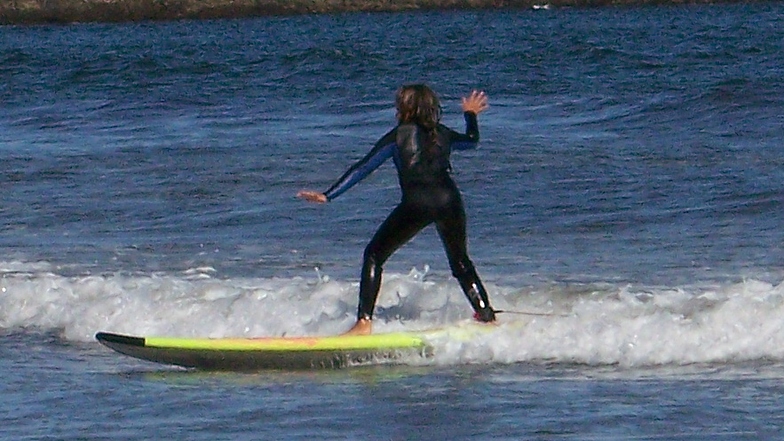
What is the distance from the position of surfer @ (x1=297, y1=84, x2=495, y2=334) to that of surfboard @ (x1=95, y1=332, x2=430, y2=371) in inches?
5.7

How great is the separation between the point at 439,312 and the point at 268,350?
174 cm

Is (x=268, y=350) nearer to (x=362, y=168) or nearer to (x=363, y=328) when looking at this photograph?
(x=363, y=328)

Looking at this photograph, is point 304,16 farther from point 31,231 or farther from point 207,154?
point 31,231

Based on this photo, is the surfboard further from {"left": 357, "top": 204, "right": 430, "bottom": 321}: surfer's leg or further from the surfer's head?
the surfer's head

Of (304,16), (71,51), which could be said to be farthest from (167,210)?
(304,16)

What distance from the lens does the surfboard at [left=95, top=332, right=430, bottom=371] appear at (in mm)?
8383

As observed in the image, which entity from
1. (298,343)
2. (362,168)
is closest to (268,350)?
(298,343)

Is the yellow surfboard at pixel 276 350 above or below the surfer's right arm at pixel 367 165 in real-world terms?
below

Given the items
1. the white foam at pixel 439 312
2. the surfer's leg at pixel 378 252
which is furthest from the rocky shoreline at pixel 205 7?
the surfer's leg at pixel 378 252

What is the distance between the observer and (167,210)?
1473 centimetres

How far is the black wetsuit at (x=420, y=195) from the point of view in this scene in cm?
830

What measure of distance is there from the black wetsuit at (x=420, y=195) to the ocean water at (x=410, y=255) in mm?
396

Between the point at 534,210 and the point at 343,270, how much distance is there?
283 centimetres

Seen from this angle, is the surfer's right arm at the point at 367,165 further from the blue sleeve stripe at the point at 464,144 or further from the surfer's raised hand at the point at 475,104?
the surfer's raised hand at the point at 475,104
